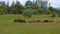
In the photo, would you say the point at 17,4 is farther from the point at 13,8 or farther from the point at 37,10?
the point at 37,10

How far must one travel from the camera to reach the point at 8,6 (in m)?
67.9

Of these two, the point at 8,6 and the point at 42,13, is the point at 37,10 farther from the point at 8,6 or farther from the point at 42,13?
the point at 8,6

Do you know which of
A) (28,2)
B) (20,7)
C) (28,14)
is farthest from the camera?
(28,2)

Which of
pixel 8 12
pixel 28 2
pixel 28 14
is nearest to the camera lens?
pixel 28 14

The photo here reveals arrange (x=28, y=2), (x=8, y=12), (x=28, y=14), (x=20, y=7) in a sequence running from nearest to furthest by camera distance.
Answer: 1. (x=28, y=14)
2. (x=8, y=12)
3. (x=20, y=7)
4. (x=28, y=2)

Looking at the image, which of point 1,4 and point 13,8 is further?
point 1,4

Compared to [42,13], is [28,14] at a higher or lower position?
higher

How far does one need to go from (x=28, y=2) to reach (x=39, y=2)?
4343mm

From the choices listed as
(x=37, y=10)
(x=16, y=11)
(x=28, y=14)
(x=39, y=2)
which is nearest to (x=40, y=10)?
(x=37, y=10)

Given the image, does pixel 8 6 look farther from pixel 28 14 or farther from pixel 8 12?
pixel 28 14

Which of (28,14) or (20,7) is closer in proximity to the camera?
(28,14)

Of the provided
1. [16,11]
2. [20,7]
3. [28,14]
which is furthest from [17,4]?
[28,14]

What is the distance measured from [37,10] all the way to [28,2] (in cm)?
1353

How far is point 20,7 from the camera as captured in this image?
231ft
